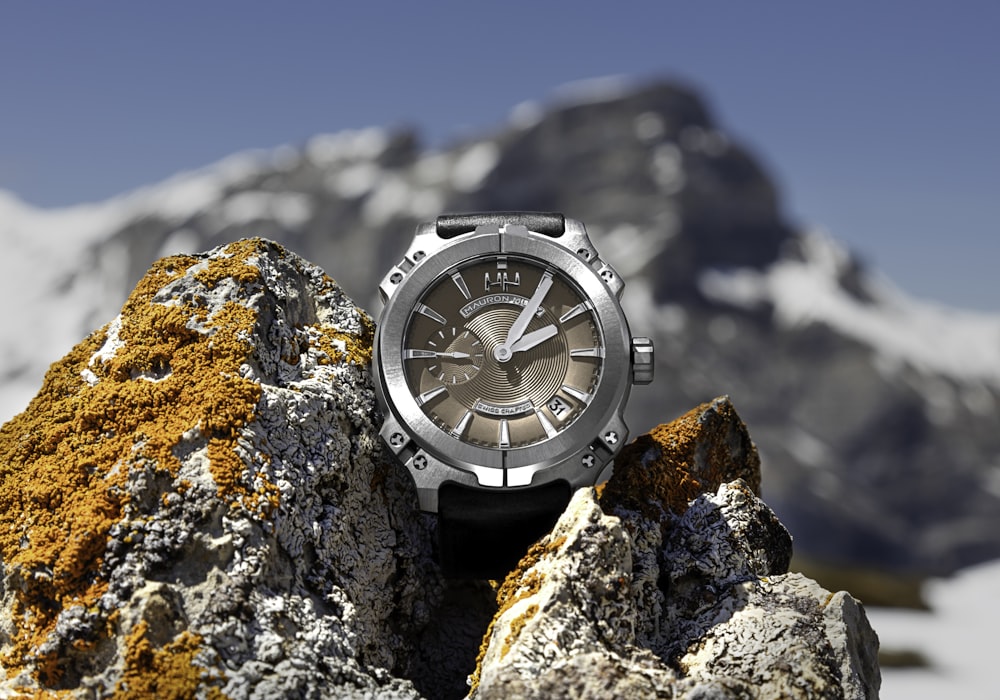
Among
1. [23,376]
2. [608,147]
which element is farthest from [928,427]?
[23,376]

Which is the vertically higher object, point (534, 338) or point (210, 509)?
point (534, 338)

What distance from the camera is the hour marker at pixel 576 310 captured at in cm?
450

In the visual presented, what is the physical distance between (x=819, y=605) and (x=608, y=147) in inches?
2613

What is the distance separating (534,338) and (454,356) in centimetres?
38

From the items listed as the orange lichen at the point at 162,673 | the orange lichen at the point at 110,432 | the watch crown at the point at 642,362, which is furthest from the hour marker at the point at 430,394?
the orange lichen at the point at 162,673

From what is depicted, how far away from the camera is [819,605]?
4023 mm

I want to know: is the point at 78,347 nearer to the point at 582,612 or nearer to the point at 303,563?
the point at 303,563

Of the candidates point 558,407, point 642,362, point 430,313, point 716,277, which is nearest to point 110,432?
point 430,313

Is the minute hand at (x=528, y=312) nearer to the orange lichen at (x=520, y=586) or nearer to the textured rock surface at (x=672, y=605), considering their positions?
the textured rock surface at (x=672, y=605)

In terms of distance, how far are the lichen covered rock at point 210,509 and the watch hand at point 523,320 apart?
66 cm

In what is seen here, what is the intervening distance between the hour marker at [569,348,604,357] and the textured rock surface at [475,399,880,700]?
1.86ft

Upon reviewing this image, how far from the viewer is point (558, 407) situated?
4.45 m

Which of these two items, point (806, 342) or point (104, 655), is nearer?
point (104, 655)

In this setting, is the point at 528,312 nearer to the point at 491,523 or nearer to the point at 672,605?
the point at 491,523
